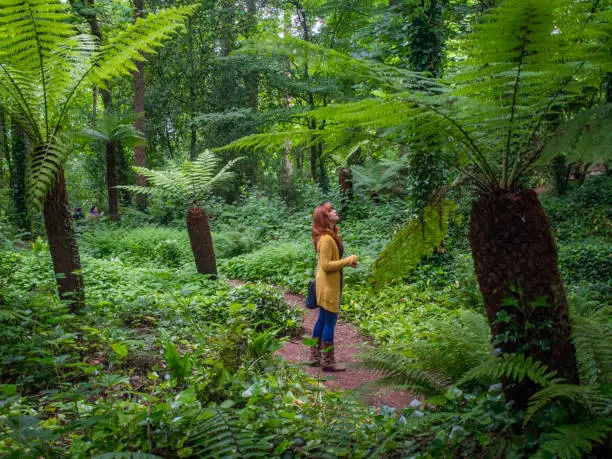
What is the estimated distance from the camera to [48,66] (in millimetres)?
3754

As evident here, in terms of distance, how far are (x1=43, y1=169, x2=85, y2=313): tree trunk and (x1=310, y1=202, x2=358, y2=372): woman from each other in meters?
2.45

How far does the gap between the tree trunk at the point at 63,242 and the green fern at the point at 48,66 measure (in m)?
0.32

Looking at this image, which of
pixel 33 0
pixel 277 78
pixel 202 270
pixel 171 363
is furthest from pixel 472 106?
pixel 277 78

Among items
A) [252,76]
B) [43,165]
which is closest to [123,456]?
[43,165]

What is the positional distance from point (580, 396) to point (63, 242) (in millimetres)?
4306

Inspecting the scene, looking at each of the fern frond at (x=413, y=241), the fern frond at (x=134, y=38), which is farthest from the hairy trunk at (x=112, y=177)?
the fern frond at (x=413, y=241)

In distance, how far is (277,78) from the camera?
662 inches

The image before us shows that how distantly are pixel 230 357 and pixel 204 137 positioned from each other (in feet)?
48.9

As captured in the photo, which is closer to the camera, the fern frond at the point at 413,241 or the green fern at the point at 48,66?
the fern frond at the point at 413,241

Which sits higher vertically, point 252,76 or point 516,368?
point 252,76

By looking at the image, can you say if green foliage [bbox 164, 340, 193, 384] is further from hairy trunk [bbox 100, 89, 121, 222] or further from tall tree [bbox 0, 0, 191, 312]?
hairy trunk [bbox 100, 89, 121, 222]

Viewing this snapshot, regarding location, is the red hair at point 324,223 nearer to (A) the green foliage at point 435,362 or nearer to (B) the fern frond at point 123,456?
(A) the green foliage at point 435,362

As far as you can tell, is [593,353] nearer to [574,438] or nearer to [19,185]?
[574,438]

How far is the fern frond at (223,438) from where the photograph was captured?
1872 millimetres
